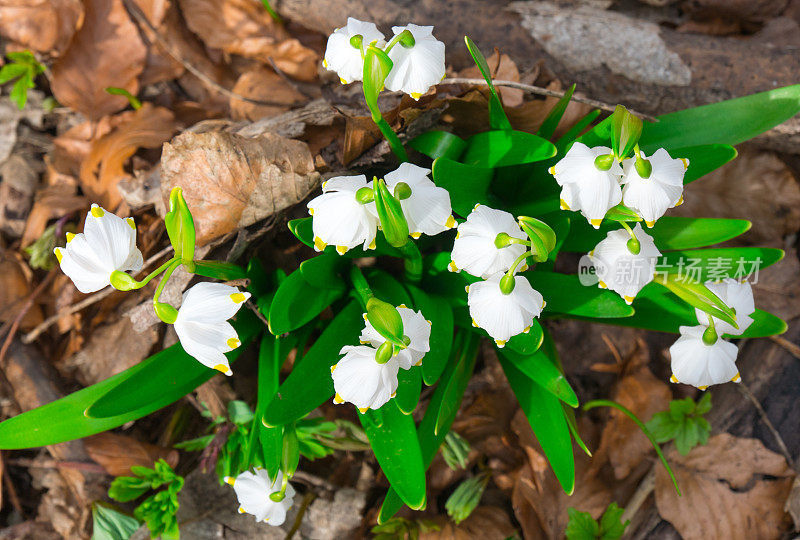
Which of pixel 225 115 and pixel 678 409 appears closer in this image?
pixel 678 409

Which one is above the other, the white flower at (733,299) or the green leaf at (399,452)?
the white flower at (733,299)

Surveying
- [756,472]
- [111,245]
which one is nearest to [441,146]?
[111,245]

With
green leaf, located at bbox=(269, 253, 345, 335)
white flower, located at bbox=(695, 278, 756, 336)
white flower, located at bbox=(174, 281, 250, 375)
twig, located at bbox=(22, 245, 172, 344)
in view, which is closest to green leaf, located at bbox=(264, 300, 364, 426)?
green leaf, located at bbox=(269, 253, 345, 335)

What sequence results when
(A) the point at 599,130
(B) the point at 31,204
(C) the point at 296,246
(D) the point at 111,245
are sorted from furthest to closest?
(B) the point at 31,204 → (C) the point at 296,246 → (A) the point at 599,130 → (D) the point at 111,245

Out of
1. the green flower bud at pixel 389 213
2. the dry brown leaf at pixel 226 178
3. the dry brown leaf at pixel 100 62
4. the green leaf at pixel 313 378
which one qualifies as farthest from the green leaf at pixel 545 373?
the dry brown leaf at pixel 100 62

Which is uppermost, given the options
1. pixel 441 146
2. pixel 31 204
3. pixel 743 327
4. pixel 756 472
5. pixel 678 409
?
pixel 441 146

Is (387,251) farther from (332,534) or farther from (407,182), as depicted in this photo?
(332,534)

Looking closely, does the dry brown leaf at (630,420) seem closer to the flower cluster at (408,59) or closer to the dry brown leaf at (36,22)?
the flower cluster at (408,59)
